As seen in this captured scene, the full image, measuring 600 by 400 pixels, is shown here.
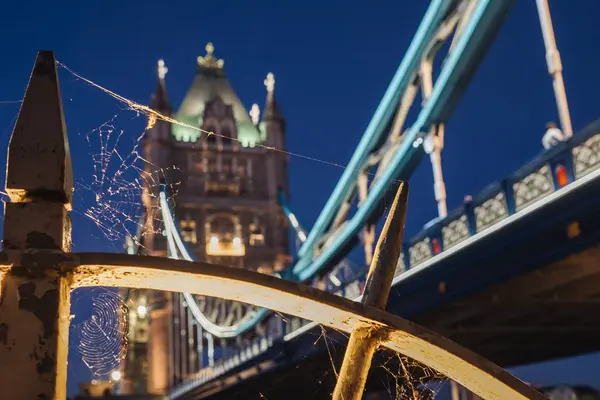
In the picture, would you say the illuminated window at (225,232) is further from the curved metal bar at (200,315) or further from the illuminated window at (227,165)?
the curved metal bar at (200,315)

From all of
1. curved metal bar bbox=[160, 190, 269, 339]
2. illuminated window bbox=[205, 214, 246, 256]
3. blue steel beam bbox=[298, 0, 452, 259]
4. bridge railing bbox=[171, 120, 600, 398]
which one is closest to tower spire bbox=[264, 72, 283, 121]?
illuminated window bbox=[205, 214, 246, 256]

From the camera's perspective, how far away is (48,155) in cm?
378

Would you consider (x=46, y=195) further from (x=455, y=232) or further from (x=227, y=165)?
(x=227, y=165)

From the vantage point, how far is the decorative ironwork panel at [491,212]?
1477cm

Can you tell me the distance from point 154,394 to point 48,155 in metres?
54.9

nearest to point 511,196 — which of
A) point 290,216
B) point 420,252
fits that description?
point 420,252

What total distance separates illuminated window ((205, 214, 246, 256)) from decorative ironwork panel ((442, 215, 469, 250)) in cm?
4766

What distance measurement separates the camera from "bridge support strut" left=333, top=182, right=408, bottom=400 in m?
4.11

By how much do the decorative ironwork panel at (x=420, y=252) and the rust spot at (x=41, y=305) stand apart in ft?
47.4

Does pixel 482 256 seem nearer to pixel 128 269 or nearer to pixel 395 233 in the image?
pixel 395 233

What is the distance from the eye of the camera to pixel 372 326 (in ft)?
13.2

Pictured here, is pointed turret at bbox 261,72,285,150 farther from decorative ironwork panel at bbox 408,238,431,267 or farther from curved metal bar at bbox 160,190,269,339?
decorative ironwork panel at bbox 408,238,431,267

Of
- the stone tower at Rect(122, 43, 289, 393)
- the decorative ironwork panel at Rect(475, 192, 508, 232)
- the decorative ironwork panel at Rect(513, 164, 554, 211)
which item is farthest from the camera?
the stone tower at Rect(122, 43, 289, 393)

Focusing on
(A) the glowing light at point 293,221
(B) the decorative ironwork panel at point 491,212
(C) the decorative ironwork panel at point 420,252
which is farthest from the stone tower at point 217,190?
(B) the decorative ironwork panel at point 491,212
